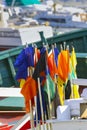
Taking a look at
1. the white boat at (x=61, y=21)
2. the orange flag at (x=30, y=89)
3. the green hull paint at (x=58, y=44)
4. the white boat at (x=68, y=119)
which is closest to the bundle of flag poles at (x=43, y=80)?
the orange flag at (x=30, y=89)

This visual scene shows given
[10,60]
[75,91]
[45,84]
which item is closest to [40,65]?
[45,84]

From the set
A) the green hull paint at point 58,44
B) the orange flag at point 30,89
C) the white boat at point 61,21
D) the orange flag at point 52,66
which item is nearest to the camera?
the orange flag at point 30,89

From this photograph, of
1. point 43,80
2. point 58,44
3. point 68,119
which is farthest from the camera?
point 58,44

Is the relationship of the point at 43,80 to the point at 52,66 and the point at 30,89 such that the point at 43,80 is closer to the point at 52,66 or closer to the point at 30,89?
the point at 30,89

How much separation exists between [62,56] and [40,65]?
3.14 ft

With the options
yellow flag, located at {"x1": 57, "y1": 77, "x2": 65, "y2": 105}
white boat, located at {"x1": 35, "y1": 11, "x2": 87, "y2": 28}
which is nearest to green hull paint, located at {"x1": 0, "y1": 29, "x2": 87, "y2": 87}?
yellow flag, located at {"x1": 57, "y1": 77, "x2": 65, "y2": 105}

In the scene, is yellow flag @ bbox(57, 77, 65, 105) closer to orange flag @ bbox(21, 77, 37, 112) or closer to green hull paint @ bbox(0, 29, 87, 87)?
orange flag @ bbox(21, 77, 37, 112)

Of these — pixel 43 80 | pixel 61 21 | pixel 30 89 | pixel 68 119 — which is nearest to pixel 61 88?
pixel 43 80

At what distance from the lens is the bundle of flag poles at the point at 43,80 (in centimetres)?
795

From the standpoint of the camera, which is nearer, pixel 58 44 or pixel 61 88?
pixel 61 88

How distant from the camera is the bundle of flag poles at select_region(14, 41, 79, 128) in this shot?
7.95 meters

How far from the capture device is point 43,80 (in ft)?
27.2

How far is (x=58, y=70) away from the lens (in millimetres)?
8859

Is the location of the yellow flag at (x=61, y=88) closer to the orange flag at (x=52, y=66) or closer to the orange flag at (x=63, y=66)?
the orange flag at (x=63, y=66)
